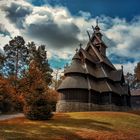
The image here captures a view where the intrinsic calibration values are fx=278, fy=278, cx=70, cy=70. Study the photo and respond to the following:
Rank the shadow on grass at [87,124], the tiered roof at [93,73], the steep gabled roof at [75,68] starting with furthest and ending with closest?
1. the steep gabled roof at [75,68]
2. the tiered roof at [93,73]
3. the shadow on grass at [87,124]

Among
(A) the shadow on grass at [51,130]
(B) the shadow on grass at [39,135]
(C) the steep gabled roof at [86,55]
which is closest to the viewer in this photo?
(B) the shadow on grass at [39,135]

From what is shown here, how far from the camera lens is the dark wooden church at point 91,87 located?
48.2m

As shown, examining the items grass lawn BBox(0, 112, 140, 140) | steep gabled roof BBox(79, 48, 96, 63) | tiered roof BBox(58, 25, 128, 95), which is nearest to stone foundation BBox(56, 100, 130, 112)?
tiered roof BBox(58, 25, 128, 95)

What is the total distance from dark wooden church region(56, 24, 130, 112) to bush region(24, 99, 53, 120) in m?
14.6

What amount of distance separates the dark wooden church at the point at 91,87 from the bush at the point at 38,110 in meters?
14.6

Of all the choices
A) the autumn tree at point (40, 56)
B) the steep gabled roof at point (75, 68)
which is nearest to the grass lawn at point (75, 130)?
the steep gabled roof at point (75, 68)

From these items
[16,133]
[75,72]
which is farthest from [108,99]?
[16,133]

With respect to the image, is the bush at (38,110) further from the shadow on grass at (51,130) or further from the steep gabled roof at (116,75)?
the steep gabled roof at (116,75)

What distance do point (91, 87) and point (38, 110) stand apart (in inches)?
698

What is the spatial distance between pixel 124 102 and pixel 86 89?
11648mm

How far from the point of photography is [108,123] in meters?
32.3

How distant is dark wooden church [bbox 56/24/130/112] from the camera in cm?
4819

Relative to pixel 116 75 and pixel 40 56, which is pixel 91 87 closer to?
pixel 116 75

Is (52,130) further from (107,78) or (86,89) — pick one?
(107,78)
